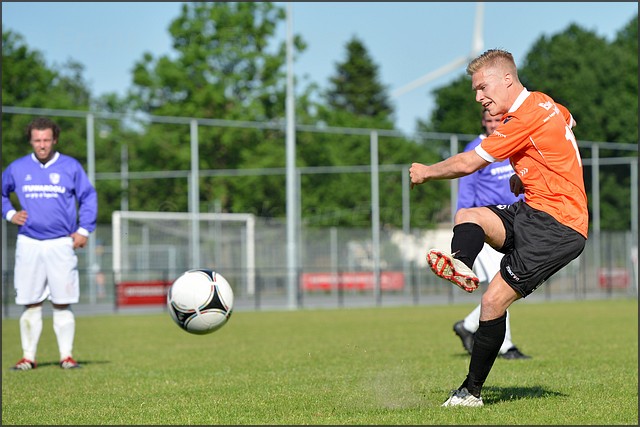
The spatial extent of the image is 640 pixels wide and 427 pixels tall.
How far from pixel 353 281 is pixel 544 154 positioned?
28.0 meters

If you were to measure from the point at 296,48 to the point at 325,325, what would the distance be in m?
33.8

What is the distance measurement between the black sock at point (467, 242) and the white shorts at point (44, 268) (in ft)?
17.6

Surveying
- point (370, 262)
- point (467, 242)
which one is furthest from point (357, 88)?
point (467, 242)

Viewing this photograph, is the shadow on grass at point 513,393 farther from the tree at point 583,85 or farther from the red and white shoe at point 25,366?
the tree at point 583,85

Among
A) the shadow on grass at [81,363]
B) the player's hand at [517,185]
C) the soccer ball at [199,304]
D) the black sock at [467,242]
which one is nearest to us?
the black sock at [467,242]

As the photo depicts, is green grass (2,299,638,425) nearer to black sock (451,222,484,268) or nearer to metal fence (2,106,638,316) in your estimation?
black sock (451,222,484,268)

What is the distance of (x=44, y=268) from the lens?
1058 centimetres

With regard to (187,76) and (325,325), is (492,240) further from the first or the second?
(187,76)

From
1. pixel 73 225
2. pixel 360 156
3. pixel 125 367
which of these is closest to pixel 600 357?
pixel 125 367

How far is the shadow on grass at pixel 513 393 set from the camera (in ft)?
23.5

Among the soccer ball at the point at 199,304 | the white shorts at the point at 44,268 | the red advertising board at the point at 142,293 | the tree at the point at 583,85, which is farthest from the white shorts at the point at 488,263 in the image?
the tree at the point at 583,85

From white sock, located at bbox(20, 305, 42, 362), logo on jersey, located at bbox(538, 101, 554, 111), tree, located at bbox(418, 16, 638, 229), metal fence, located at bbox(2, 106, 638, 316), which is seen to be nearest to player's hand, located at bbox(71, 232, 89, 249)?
white sock, located at bbox(20, 305, 42, 362)

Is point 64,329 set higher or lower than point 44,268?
lower

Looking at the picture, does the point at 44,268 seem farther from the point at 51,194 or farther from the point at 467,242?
the point at 467,242
